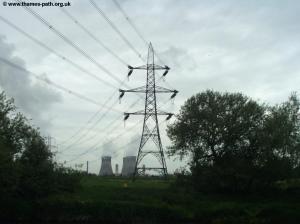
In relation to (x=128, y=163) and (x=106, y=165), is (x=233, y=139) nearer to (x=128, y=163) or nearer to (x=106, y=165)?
(x=128, y=163)

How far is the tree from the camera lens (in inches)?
2913

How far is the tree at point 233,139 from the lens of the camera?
7400 cm

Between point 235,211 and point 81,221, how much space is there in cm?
1834

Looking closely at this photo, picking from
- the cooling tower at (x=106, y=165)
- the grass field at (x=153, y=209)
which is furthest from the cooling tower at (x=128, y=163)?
the grass field at (x=153, y=209)

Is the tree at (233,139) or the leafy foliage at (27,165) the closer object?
the leafy foliage at (27,165)

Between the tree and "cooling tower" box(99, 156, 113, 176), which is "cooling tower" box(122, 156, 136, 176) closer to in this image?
"cooling tower" box(99, 156, 113, 176)

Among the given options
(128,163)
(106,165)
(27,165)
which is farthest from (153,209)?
(106,165)

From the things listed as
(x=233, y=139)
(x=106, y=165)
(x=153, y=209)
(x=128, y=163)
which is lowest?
(x=153, y=209)

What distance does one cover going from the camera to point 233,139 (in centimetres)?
7675

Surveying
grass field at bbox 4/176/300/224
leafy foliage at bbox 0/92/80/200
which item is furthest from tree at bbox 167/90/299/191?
leafy foliage at bbox 0/92/80/200

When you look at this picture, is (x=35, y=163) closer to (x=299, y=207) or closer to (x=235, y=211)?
(x=235, y=211)

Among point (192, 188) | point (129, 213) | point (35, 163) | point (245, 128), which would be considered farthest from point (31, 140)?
point (245, 128)

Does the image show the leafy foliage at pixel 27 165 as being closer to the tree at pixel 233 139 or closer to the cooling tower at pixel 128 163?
the tree at pixel 233 139

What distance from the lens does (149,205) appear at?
2544 inches
